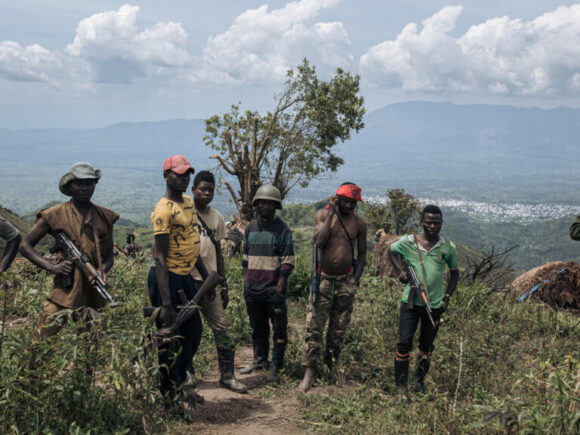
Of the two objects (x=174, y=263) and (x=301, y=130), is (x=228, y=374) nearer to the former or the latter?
(x=174, y=263)

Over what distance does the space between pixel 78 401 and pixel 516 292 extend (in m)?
8.52

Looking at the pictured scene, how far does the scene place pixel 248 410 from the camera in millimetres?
4348

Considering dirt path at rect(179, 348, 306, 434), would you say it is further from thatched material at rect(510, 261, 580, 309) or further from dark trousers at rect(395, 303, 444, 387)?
thatched material at rect(510, 261, 580, 309)

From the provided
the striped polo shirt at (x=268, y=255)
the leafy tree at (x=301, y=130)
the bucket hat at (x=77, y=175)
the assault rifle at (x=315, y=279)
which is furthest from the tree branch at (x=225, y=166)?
the bucket hat at (x=77, y=175)

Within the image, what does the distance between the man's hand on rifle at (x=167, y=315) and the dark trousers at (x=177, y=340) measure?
0.10 metres

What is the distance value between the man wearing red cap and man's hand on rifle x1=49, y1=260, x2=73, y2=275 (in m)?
0.63

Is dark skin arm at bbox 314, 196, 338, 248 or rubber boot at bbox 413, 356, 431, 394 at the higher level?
dark skin arm at bbox 314, 196, 338, 248

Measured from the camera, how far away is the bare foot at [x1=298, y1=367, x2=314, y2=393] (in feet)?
15.8

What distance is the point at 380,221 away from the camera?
28.7 m

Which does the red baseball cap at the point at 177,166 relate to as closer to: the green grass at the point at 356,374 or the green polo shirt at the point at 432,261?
the green grass at the point at 356,374

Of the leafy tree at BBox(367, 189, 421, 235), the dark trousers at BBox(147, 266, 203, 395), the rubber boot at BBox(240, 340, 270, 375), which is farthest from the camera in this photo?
the leafy tree at BBox(367, 189, 421, 235)

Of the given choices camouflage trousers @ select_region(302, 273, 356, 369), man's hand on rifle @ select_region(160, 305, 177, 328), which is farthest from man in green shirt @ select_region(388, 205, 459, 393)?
man's hand on rifle @ select_region(160, 305, 177, 328)

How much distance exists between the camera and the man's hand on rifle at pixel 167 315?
12.4ft

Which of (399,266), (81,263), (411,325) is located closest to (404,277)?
(399,266)
